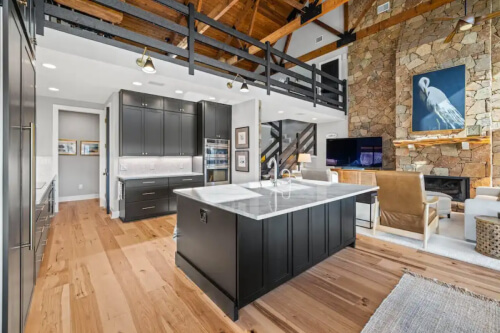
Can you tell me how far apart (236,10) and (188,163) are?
16.8 ft

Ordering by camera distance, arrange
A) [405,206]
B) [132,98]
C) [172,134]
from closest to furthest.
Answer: [405,206], [132,98], [172,134]

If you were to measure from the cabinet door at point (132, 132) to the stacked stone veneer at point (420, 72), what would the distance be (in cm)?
589

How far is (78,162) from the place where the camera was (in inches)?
251

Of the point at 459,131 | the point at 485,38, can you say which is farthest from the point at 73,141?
the point at 485,38

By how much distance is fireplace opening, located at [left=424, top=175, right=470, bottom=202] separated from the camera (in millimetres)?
4973

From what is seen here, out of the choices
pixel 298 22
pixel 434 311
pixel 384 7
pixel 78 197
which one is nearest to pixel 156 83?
pixel 298 22

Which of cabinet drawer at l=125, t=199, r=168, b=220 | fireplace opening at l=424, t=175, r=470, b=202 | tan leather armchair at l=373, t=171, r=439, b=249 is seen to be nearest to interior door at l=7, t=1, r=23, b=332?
cabinet drawer at l=125, t=199, r=168, b=220

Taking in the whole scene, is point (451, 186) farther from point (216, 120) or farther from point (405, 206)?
point (216, 120)

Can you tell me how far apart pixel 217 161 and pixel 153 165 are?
148 cm

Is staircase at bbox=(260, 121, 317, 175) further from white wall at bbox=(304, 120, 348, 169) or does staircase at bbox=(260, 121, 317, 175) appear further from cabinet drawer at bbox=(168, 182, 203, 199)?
cabinet drawer at bbox=(168, 182, 203, 199)

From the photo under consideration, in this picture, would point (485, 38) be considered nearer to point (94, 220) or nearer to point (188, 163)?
point (188, 163)

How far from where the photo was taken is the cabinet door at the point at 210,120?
5.37 metres

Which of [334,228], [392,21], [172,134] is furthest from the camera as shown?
[392,21]

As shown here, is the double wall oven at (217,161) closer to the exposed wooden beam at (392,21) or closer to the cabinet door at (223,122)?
the cabinet door at (223,122)
